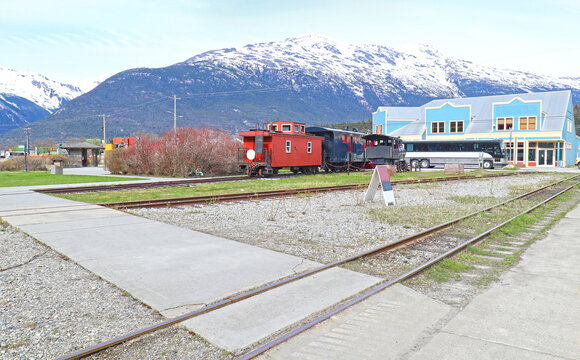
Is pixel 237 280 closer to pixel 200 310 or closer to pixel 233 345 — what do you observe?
pixel 200 310

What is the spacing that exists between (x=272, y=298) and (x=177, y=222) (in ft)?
19.6

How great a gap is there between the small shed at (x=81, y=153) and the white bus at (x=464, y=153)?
36.2 m

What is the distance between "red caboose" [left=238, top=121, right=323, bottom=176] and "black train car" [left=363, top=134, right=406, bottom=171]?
5.80 metres

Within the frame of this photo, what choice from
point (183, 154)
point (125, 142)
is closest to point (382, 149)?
point (183, 154)

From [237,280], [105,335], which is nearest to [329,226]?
[237,280]

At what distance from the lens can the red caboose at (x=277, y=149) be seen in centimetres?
2723

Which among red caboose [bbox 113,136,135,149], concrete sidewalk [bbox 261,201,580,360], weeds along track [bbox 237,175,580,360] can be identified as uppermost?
red caboose [bbox 113,136,135,149]

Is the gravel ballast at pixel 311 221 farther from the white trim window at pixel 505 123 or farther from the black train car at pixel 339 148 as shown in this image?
the white trim window at pixel 505 123

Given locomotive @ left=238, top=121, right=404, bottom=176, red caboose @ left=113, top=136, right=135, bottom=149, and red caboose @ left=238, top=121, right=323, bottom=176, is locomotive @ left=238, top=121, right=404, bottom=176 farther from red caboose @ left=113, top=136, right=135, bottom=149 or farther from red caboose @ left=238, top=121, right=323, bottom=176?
red caboose @ left=113, top=136, right=135, bottom=149

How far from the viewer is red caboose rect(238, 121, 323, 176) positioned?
27.2m

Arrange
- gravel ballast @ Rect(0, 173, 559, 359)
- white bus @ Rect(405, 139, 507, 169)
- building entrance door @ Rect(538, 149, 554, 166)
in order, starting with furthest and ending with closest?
building entrance door @ Rect(538, 149, 554, 166) → white bus @ Rect(405, 139, 507, 169) → gravel ballast @ Rect(0, 173, 559, 359)

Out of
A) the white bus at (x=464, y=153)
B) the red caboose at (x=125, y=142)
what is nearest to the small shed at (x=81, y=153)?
the red caboose at (x=125, y=142)

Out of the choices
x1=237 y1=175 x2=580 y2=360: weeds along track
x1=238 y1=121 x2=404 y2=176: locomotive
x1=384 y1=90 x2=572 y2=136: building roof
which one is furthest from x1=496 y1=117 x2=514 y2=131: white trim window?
x1=237 y1=175 x2=580 y2=360: weeds along track

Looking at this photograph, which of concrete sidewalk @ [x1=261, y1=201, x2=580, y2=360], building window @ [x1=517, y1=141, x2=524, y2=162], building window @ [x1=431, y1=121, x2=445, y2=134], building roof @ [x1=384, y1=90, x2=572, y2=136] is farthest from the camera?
building window @ [x1=431, y1=121, x2=445, y2=134]
